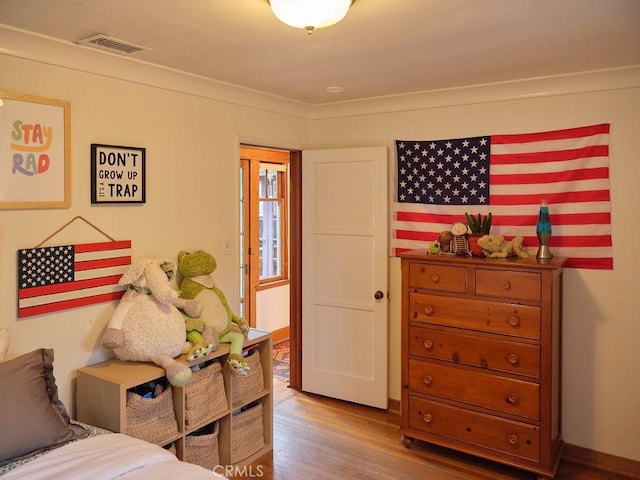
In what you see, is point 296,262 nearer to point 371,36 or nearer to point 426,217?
point 426,217

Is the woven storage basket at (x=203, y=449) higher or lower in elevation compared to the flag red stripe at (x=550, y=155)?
lower

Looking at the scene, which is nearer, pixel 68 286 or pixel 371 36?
pixel 371 36

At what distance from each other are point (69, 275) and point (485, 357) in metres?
2.26

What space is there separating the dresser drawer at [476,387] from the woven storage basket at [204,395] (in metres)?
1.18

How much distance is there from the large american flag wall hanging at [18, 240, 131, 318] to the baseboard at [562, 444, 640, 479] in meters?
2.80

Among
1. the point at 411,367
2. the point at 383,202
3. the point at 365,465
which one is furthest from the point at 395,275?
the point at 365,465

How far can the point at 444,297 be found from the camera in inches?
121

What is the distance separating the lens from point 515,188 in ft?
10.7

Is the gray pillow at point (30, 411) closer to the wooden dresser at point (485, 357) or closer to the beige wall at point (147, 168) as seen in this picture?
the beige wall at point (147, 168)

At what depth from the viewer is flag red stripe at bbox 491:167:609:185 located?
9.81 feet

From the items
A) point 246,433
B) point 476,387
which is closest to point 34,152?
point 246,433

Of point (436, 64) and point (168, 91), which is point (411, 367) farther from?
point (168, 91)

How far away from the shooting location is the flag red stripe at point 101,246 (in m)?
2.54

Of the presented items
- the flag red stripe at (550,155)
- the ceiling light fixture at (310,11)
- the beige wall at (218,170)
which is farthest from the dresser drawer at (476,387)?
the ceiling light fixture at (310,11)
